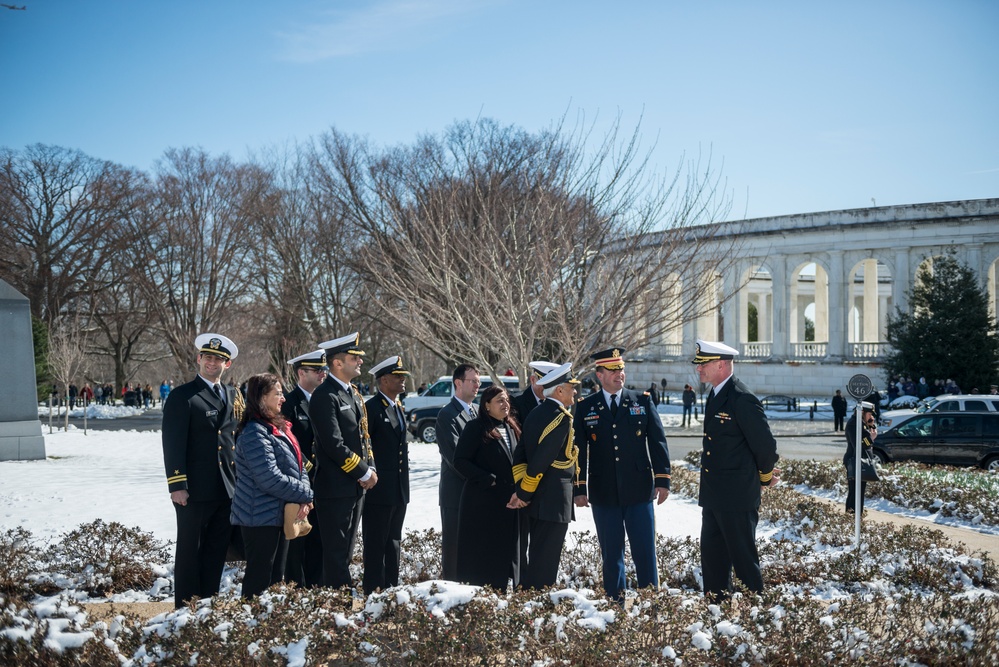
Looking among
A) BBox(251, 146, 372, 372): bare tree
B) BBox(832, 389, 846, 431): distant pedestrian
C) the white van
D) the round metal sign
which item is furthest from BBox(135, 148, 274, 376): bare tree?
the round metal sign

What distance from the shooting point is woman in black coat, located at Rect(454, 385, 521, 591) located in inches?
290

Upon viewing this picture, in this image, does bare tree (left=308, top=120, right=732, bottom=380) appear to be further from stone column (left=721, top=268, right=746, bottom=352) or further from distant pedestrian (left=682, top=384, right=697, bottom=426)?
stone column (left=721, top=268, right=746, bottom=352)

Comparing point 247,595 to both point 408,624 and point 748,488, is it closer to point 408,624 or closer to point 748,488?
point 408,624

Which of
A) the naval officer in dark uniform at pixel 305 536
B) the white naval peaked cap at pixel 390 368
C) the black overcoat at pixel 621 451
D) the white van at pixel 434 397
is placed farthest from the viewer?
the white van at pixel 434 397

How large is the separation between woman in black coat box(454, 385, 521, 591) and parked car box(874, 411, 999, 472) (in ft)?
48.2

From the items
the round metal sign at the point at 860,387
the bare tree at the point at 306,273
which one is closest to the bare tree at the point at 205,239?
the bare tree at the point at 306,273

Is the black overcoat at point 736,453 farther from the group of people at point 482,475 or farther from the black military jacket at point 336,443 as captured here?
the black military jacket at point 336,443

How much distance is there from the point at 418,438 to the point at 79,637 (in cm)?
1928

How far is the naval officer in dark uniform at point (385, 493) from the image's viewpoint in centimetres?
754

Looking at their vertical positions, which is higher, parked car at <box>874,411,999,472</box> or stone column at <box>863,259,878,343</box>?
stone column at <box>863,259,878,343</box>

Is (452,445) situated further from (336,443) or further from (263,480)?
(263,480)

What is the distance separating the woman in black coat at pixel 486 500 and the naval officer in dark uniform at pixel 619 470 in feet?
2.05

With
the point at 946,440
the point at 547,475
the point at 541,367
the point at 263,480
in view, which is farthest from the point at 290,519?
the point at 946,440

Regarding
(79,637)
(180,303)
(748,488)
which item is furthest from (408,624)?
(180,303)
